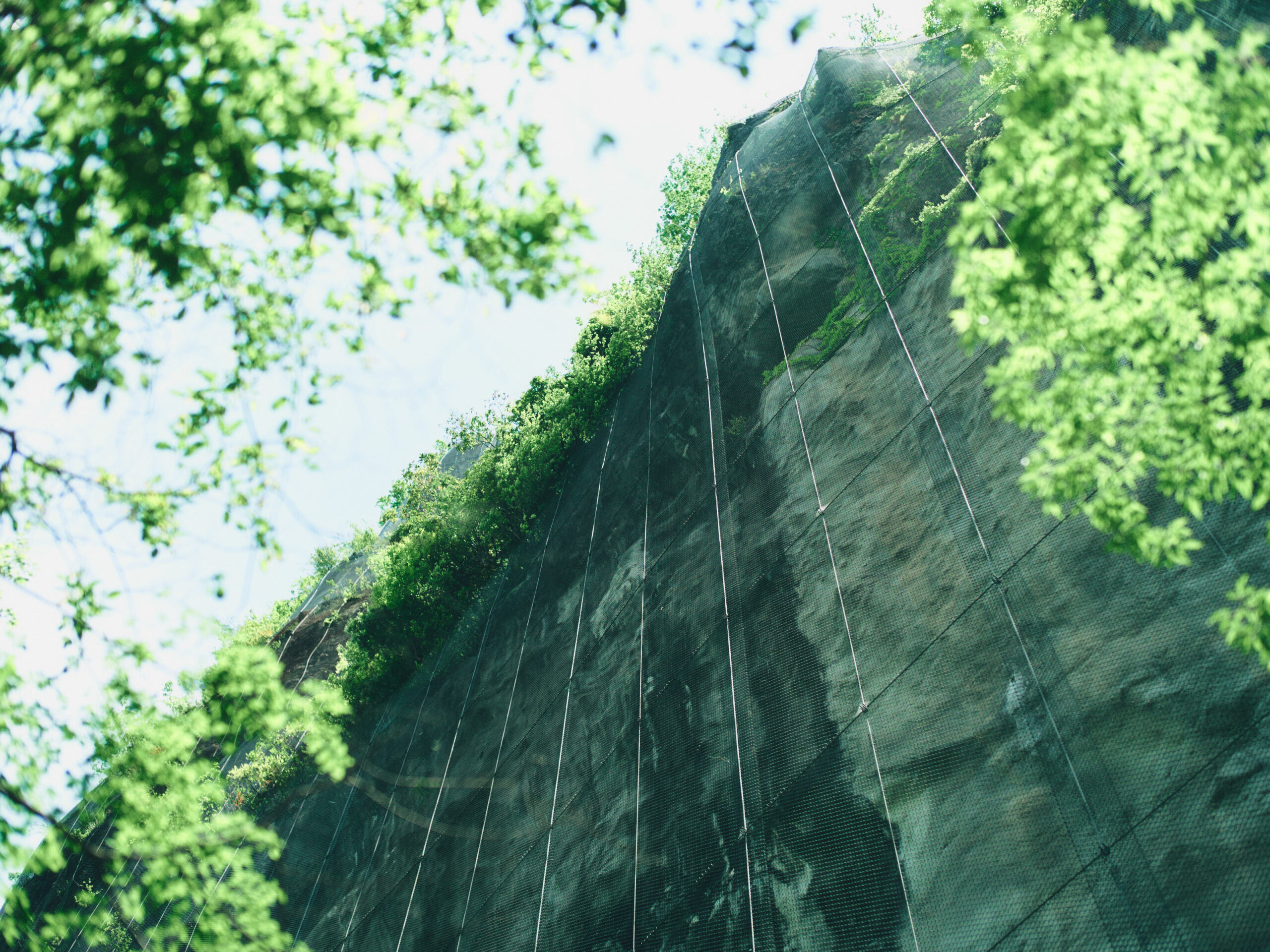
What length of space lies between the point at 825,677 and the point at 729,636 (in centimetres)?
137

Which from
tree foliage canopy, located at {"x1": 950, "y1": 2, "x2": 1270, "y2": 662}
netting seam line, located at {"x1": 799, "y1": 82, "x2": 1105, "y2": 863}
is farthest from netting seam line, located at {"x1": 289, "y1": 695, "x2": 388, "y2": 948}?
tree foliage canopy, located at {"x1": 950, "y1": 2, "x2": 1270, "y2": 662}

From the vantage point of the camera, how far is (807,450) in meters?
7.15

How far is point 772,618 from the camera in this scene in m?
6.39

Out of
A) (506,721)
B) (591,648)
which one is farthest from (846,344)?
(506,721)

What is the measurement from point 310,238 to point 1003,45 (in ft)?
21.0

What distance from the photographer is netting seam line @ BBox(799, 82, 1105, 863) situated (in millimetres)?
3623

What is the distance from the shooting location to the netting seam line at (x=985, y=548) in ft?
11.9

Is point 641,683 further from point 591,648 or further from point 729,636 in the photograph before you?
point 591,648

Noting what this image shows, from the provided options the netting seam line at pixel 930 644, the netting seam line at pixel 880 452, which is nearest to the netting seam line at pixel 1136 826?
the netting seam line at pixel 930 644

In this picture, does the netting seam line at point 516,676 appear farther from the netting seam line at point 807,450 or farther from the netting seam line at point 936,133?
the netting seam line at point 936,133

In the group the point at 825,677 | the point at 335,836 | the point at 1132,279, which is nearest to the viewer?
the point at 1132,279

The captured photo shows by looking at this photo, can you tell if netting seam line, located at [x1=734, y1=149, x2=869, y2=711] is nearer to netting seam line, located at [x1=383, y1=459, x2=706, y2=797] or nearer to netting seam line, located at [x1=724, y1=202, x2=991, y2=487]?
netting seam line, located at [x1=724, y1=202, x2=991, y2=487]

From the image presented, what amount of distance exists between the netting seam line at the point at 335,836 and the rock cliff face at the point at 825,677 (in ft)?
0.29

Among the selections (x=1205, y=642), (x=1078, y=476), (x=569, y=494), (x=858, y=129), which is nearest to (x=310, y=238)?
(x=1078, y=476)
